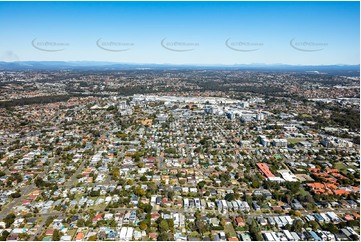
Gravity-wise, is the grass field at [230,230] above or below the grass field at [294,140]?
above

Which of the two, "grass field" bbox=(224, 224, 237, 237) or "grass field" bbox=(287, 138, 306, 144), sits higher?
"grass field" bbox=(224, 224, 237, 237)

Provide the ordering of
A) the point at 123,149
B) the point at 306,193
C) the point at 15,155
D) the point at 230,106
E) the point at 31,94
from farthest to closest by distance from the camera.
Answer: the point at 31,94 → the point at 230,106 → the point at 123,149 → the point at 15,155 → the point at 306,193

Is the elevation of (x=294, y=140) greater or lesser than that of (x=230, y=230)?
lesser

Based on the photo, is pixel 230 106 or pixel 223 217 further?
pixel 230 106

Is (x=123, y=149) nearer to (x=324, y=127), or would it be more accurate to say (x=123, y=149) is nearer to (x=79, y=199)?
(x=79, y=199)

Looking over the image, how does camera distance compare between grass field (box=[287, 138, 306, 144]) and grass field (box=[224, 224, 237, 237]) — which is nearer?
grass field (box=[224, 224, 237, 237])

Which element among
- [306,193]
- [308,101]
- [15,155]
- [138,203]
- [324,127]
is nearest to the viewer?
[138,203]

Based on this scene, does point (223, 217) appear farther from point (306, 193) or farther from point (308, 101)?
point (308, 101)

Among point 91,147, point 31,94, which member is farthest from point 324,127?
point 31,94

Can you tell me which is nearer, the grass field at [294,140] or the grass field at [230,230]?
the grass field at [230,230]

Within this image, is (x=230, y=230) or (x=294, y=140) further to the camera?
(x=294, y=140)
